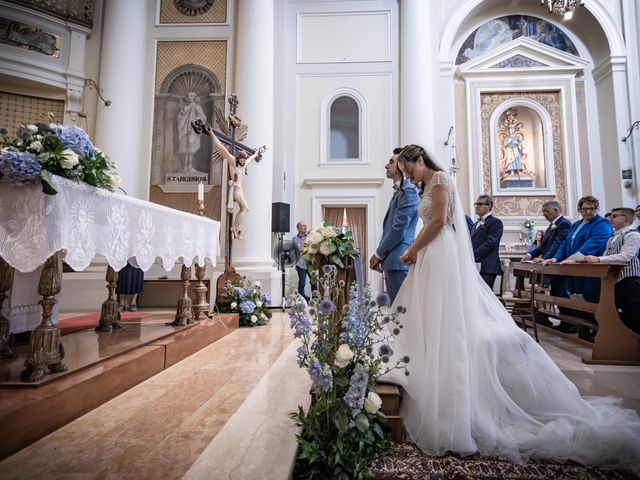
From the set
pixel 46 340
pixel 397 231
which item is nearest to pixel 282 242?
pixel 397 231

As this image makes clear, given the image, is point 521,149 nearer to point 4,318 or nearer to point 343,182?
point 343,182

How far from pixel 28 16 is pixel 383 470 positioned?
9.31 metres

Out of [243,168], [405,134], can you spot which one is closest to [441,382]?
[243,168]

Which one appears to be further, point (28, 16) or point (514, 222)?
point (514, 222)

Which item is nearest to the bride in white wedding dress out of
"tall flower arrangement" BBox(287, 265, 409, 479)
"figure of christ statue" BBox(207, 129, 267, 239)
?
"tall flower arrangement" BBox(287, 265, 409, 479)

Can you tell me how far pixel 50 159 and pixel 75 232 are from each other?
1.24 ft

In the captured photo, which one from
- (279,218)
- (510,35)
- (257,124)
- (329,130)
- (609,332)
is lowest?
(609,332)

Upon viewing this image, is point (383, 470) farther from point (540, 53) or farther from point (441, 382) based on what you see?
point (540, 53)

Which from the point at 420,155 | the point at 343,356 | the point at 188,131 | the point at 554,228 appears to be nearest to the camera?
the point at 343,356

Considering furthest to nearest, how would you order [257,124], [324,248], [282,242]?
1. [282,242]
2. [257,124]
3. [324,248]

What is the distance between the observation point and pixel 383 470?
156 cm

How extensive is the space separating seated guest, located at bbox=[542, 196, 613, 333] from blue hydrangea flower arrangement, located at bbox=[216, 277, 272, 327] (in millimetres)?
3376

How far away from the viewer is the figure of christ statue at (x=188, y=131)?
7.51 meters

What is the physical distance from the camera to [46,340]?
186 cm
